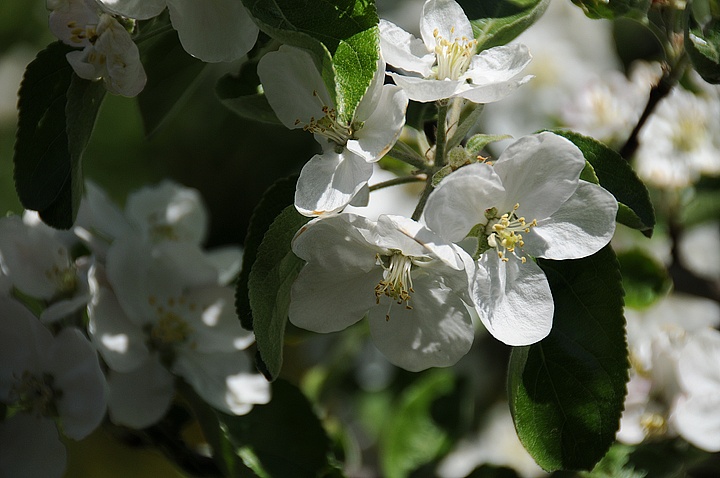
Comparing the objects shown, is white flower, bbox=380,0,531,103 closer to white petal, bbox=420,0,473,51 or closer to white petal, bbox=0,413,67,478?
white petal, bbox=420,0,473,51

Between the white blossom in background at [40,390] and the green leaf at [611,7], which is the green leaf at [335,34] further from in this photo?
the white blossom in background at [40,390]

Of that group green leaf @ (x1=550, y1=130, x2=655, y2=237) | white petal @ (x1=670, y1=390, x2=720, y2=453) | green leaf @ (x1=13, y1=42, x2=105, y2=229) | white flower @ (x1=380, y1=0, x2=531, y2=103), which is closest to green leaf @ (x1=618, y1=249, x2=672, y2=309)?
white petal @ (x1=670, y1=390, x2=720, y2=453)

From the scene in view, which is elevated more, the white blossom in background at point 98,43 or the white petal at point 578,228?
the white blossom in background at point 98,43

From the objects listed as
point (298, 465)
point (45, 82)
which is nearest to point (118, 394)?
point (298, 465)

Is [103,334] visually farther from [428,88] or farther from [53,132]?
[428,88]

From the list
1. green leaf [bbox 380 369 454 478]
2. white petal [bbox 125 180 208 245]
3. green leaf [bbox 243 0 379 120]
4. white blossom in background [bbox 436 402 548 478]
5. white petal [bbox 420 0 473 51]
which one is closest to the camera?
green leaf [bbox 243 0 379 120]

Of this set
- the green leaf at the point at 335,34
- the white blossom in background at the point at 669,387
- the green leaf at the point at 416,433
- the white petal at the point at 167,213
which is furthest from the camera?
the green leaf at the point at 416,433

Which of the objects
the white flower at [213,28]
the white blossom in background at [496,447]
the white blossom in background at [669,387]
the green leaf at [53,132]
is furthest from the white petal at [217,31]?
the white blossom in background at [496,447]
